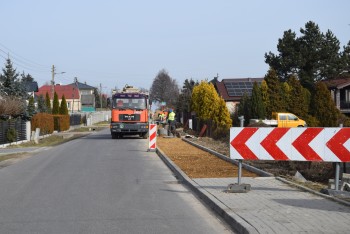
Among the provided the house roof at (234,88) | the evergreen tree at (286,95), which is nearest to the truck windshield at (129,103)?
the evergreen tree at (286,95)

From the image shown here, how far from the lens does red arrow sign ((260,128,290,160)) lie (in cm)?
1062

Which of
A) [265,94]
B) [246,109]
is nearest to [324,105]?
[246,109]

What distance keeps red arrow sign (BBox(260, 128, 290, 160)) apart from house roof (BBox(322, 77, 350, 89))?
46574mm

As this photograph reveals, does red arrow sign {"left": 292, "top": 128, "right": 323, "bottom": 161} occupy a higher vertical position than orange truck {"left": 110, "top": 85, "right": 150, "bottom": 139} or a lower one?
lower

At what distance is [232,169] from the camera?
586 inches

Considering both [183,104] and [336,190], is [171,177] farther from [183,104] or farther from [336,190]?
[183,104]

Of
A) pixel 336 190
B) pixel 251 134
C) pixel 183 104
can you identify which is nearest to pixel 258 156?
pixel 251 134

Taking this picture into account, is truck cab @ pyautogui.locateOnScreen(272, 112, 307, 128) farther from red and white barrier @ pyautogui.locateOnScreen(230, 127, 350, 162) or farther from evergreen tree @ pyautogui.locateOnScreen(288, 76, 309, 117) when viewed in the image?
red and white barrier @ pyautogui.locateOnScreen(230, 127, 350, 162)

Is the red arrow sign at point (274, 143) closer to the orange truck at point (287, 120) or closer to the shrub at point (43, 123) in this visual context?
the orange truck at point (287, 120)

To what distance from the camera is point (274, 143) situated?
35.0 feet

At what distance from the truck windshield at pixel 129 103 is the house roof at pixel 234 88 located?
102 feet

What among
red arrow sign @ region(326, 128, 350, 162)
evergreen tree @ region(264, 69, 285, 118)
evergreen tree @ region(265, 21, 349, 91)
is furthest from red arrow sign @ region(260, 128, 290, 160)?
evergreen tree @ region(265, 21, 349, 91)

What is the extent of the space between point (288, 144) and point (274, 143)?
11.2 inches

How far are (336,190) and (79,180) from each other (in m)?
6.72
